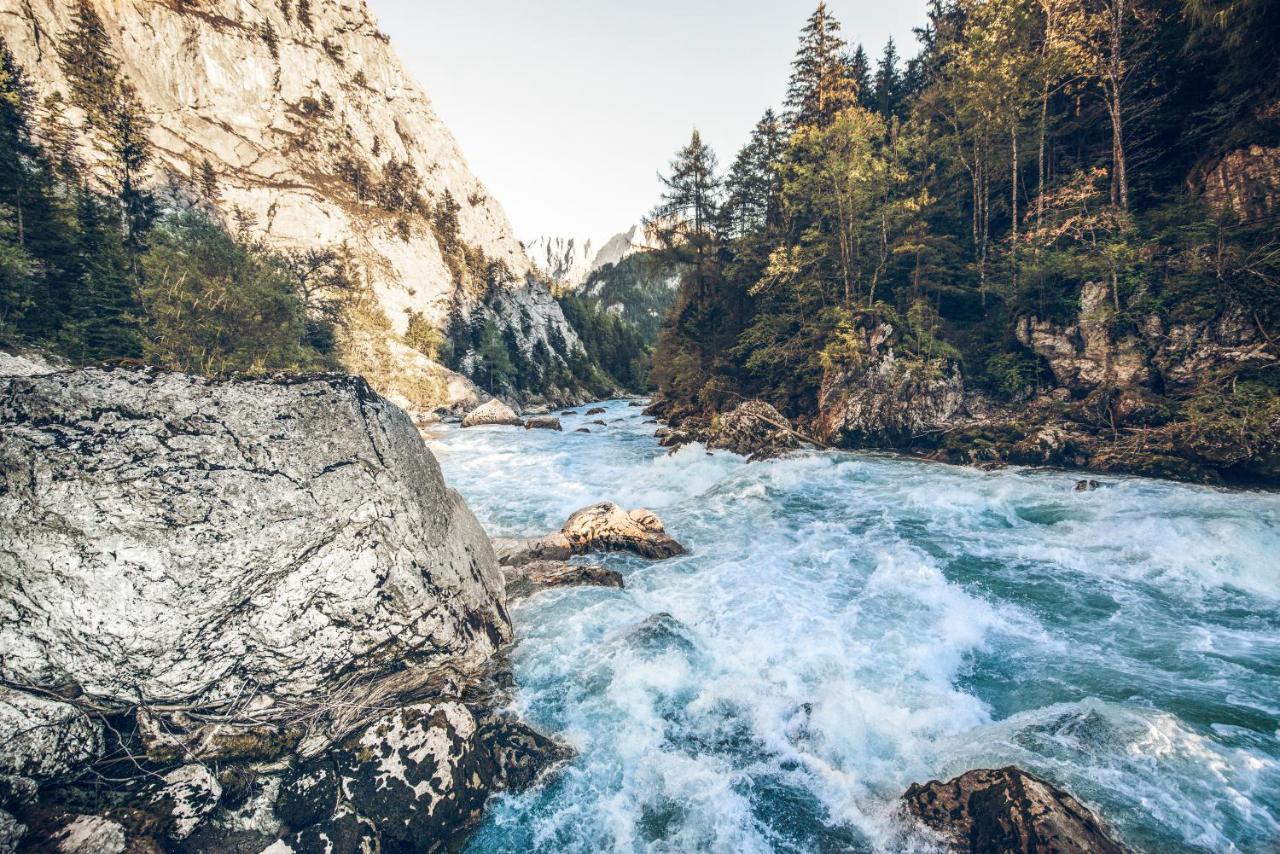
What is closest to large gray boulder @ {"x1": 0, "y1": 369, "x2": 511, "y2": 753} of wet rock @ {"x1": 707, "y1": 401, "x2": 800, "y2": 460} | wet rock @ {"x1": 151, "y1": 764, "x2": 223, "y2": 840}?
wet rock @ {"x1": 151, "y1": 764, "x2": 223, "y2": 840}

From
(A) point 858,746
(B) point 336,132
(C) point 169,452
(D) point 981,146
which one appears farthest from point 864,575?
(B) point 336,132

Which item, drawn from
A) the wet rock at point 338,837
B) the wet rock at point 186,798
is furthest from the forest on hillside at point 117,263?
the wet rock at point 338,837

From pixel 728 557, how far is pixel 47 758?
29.8 ft

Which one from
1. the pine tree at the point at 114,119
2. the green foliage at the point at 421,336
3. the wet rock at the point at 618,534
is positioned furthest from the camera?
the green foliage at the point at 421,336

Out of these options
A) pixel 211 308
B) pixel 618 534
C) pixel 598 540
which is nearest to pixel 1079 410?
pixel 618 534

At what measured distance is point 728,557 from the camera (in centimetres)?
982

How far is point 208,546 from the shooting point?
4.20 m

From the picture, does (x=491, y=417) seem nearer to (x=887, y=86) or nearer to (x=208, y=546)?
(x=208, y=546)

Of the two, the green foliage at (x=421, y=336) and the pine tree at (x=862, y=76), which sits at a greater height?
the pine tree at (x=862, y=76)

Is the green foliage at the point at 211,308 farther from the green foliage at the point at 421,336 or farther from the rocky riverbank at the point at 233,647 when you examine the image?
the green foliage at the point at 421,336

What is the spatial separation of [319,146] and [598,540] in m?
67.8

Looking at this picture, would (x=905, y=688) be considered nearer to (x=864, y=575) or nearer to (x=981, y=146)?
(x=864, y=575)

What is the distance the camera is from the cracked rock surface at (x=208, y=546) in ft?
12.5

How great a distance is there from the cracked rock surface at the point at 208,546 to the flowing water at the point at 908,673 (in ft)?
7.37
